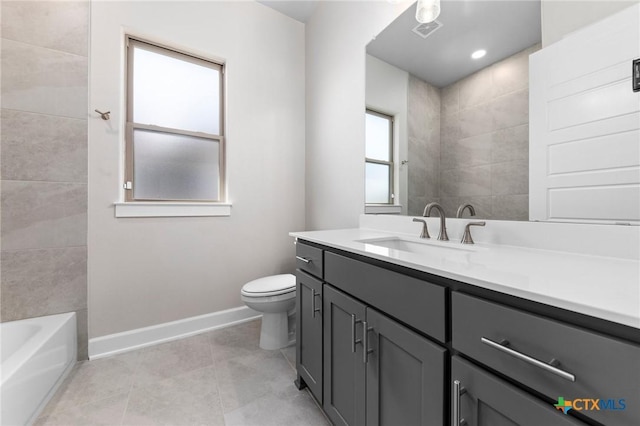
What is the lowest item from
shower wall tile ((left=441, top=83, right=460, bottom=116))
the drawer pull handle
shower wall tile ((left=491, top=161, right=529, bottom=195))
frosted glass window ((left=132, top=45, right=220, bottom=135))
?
the drawer pull handle

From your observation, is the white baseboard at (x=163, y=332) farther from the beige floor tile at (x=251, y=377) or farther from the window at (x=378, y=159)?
the window at (x=378, y=159)

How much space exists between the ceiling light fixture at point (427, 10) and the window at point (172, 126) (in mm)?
1674

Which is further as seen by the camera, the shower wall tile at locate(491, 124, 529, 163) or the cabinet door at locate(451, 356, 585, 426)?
the shower wall tile at locate(491, 124, 529, 163)

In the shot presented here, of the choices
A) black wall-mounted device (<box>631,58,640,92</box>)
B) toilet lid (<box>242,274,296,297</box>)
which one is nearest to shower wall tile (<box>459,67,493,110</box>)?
black wall-mounted device (<box>631,58,640,92</box>)

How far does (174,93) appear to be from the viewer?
83.4 inches

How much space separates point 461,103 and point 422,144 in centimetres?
27

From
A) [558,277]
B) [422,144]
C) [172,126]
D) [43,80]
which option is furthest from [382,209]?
[43,80]

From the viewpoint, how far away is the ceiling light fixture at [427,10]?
135cm

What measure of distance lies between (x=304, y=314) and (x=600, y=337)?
3.77 ft

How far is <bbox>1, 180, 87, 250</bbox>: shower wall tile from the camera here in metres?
1.56

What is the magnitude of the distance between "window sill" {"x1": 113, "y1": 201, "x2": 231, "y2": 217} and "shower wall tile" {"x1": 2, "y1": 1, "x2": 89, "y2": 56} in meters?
1.04

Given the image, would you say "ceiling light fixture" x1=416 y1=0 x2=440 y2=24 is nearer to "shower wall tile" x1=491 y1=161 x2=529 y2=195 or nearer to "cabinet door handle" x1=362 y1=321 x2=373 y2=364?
"shower wall tile" x1=491 y1=161 x2=529 y2=195

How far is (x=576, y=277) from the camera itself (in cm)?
59

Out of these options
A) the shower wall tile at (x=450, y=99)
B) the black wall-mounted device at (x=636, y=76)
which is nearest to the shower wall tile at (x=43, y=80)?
the shower wall tile at (x=450, y=99)
